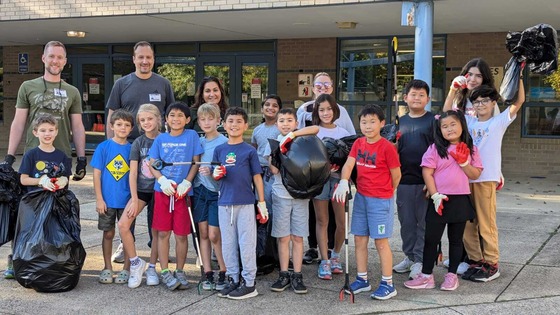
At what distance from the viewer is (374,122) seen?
16.1ft

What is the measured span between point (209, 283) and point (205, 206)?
61 cm

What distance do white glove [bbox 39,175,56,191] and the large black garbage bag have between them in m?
0.09

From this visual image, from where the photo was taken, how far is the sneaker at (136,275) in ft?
17.2

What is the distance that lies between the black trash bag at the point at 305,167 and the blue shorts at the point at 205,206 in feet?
2.03

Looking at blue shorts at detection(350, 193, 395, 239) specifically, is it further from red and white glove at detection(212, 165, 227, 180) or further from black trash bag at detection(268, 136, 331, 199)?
red and white glove at detection(212, 165, 227, 180)

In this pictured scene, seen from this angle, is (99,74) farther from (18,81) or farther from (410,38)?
(410,38)

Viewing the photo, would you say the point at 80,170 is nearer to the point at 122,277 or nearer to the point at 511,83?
the point at 122,277

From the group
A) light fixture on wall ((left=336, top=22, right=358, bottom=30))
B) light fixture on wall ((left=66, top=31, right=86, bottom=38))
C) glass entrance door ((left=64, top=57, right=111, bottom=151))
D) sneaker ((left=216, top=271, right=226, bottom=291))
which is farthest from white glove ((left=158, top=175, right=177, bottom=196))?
glass entrance door ((left=64, top=57, right=111, bottom=151))

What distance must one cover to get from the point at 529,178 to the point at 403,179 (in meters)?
7.81

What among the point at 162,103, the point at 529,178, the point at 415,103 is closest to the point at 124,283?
the point at 162,103

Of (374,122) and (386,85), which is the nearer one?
(374,122)

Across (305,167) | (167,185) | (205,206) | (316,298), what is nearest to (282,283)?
(316,298)

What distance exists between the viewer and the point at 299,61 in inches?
563

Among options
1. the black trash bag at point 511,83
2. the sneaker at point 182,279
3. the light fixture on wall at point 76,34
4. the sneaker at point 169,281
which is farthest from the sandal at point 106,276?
the light fixture on wall at point 76,34
